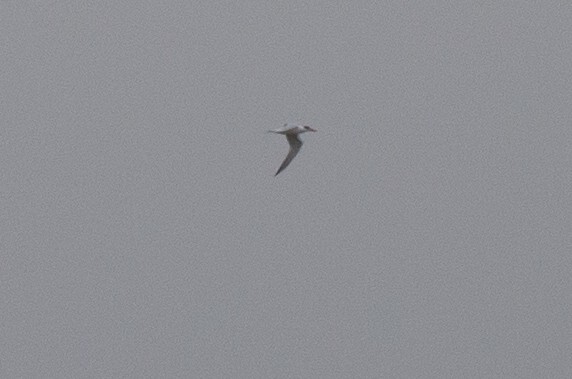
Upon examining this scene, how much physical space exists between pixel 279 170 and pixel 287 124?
14.2 ft

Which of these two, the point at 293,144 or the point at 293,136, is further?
the point at 293,136

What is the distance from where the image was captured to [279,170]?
4962 cm

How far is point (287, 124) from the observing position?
53.3 meters

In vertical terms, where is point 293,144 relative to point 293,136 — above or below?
below

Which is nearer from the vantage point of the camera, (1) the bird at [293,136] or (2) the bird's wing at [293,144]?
(1) the bird at [293,136]

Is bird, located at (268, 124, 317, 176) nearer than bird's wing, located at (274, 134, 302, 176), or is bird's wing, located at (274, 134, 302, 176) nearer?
bird, located at (268, 124, 317, 176)

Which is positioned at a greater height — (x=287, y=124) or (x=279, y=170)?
(x=287, y=124)

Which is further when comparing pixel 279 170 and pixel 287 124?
pixel 287 124
